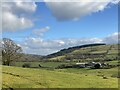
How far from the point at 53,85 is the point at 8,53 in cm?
4261

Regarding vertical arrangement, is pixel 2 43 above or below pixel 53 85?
above

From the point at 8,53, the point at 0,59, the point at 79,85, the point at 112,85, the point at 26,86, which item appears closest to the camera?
the point at 26,86

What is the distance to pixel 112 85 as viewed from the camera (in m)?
51.5

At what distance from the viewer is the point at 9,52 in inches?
3361

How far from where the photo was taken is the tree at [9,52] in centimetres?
8450

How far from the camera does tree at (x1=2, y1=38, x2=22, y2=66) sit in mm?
84500

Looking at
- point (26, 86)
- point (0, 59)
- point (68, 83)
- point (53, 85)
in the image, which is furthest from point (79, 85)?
point (0, 59)

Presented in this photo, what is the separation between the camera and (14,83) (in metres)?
43.1

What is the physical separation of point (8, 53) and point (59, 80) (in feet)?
125

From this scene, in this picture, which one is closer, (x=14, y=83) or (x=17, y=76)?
(x=14, y=83)

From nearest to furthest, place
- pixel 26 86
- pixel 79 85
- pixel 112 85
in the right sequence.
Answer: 1. pixel 26 86
2. pixel 79 85
3. pixel 112 85

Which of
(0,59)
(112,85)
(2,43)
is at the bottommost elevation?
(112,85)

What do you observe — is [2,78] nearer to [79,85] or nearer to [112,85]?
[79,85]

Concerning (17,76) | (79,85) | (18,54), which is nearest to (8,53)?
(18,54)
